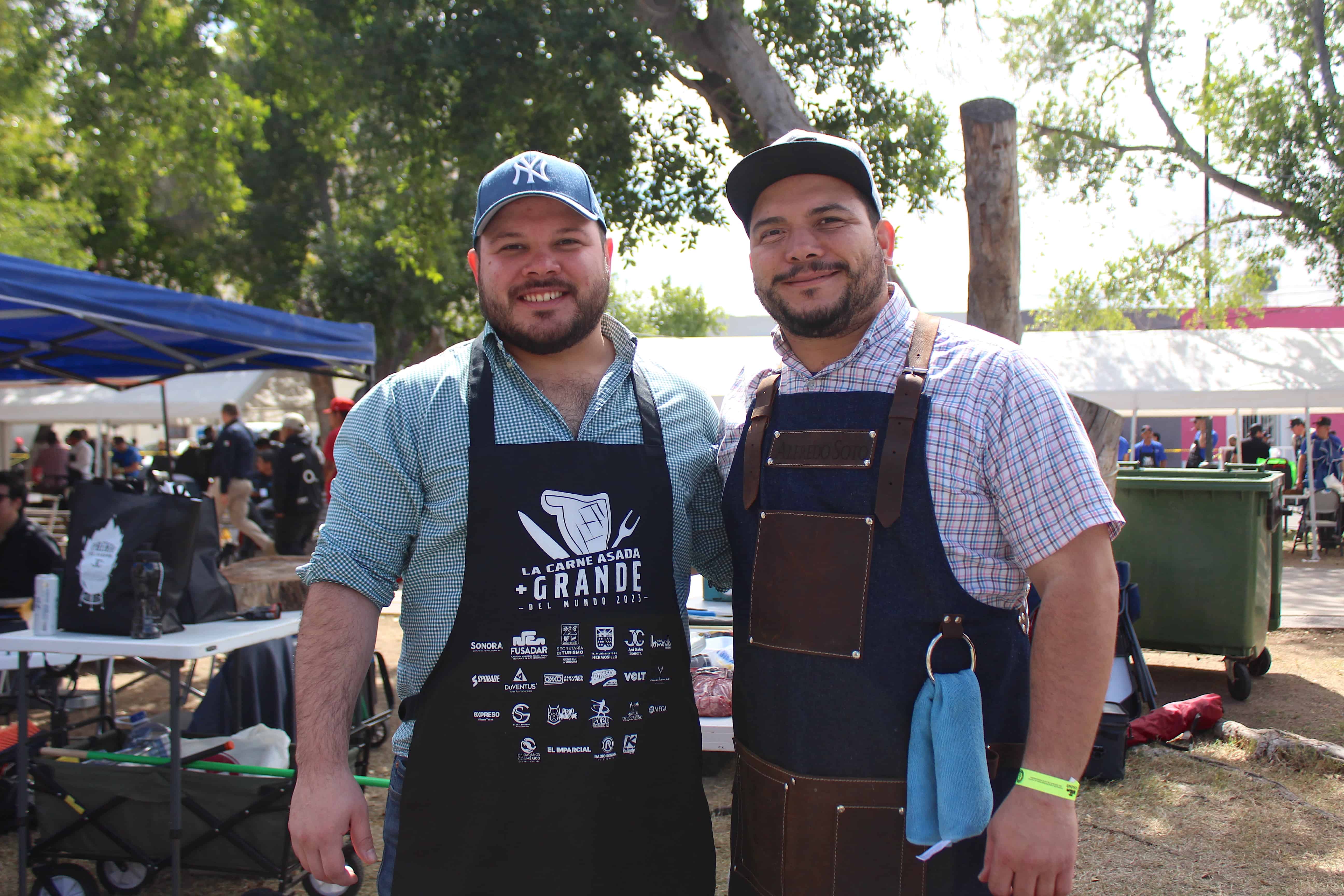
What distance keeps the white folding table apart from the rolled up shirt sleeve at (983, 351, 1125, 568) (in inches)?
100

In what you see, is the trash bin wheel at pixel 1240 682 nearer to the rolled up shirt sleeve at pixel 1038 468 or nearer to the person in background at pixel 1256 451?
the rolled up shirt sleeve at pixel 1038 468

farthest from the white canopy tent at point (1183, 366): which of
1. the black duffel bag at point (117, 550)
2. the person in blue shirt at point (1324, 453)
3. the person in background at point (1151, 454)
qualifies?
the black duffel bag at point (117, 550)

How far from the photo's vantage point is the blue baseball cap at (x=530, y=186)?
6.49ft

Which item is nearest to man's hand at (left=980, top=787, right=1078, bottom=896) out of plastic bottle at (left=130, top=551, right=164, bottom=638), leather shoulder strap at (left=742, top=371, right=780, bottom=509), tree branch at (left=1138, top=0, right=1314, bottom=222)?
leather shoulder strap at (left=742, top=371, right=780, bottom=509)

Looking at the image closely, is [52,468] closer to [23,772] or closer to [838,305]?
[23,772]

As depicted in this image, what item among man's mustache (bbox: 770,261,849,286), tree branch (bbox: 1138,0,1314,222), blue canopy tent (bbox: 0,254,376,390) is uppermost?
tree branch (bbox: 1138,0,1314,222)

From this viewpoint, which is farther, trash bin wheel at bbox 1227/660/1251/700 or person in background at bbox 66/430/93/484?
person in background at bbox 66/430/93/484

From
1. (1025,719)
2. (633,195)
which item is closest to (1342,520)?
(633,195)

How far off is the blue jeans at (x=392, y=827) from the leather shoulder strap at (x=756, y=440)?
0.84 meters

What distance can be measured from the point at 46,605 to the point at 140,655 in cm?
48

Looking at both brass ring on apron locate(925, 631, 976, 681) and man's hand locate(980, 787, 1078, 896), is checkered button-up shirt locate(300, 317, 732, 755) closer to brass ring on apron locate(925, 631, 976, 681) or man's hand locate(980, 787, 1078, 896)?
brass ring on apron locate(925, 631, 976, 681)

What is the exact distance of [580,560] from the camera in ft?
→ 6.10

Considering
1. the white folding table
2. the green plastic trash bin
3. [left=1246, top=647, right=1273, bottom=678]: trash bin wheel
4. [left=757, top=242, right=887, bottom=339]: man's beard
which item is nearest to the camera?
[left=757, top=242, right=887, bottom=339]: man's beard

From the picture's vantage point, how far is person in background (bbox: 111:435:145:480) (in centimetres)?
1697
